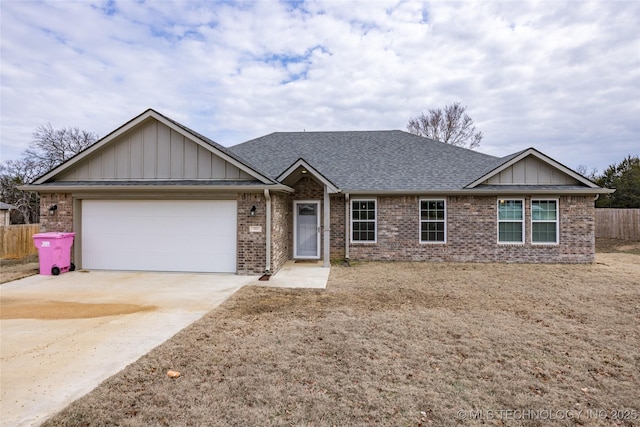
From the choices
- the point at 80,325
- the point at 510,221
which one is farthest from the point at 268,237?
the point at 510,221

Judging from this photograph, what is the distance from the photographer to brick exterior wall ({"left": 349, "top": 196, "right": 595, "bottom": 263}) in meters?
11.3

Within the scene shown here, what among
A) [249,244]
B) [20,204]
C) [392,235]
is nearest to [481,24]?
[392,235]

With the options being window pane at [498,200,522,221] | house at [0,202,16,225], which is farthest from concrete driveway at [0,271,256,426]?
house at [0,202,16,225]

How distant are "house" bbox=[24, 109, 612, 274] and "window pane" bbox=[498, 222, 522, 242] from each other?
4cm

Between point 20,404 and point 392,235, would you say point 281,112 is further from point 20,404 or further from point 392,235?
point 20,404

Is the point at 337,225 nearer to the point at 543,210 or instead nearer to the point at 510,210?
the point at 510,210

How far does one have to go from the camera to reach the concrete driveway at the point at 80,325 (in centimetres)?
330

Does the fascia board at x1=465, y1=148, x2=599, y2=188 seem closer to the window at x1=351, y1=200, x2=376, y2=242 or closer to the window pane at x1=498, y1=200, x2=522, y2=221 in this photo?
the window pane at x1=498, y1=200, x2=522, y2=221

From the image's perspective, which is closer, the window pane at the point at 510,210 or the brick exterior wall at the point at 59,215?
the brick exterior wall at the point at 59,215

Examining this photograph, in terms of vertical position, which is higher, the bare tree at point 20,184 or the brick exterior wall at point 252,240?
the bare tree at point 20,184

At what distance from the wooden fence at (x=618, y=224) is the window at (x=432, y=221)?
13976 millimetres

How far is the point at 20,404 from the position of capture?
302cm

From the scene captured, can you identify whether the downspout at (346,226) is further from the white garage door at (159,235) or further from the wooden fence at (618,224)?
the wooden fence at (618,224)

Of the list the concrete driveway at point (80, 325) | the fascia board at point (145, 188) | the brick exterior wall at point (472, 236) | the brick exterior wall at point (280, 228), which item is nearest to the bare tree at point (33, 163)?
the fascia board at point (145, 188)
